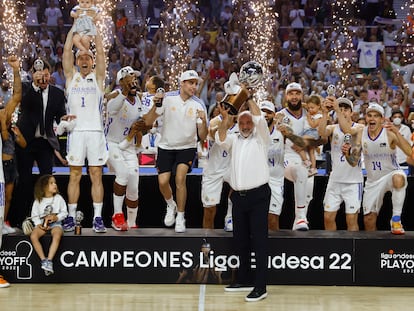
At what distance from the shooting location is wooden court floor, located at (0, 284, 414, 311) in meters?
9.16

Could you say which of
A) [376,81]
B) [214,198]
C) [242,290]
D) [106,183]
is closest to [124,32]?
[376,81]

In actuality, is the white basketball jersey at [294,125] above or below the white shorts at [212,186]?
above

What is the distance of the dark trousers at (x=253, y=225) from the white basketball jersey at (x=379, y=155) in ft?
6.77

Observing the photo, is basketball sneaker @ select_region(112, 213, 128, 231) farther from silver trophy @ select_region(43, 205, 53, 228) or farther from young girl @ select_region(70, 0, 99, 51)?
young girl @ select_region(70, 0, 99, 51)

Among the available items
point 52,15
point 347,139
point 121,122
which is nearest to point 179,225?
point 121,122

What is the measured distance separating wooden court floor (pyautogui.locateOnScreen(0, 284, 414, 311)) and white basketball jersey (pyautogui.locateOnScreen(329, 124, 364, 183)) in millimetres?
1690

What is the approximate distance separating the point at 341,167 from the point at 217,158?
1.52m

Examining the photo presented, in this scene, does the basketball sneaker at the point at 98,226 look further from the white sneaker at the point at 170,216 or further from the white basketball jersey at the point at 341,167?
the white basketball jersey at the point at 341,167

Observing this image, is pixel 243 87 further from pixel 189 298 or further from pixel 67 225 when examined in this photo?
pixel 67 225

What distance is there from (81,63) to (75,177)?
1.29 meters

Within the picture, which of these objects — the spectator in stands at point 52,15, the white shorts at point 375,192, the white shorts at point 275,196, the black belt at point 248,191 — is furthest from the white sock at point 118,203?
the spectator in stands at point 52,15

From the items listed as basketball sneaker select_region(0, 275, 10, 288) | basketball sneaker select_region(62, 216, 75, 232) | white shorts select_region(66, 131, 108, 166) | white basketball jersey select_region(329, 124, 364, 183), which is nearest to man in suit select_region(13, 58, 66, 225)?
white shorts select_region(66, 131, 108, 166)

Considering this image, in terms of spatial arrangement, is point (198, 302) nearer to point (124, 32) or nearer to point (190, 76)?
point (190, 76)

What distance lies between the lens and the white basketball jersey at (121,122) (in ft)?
37.0
